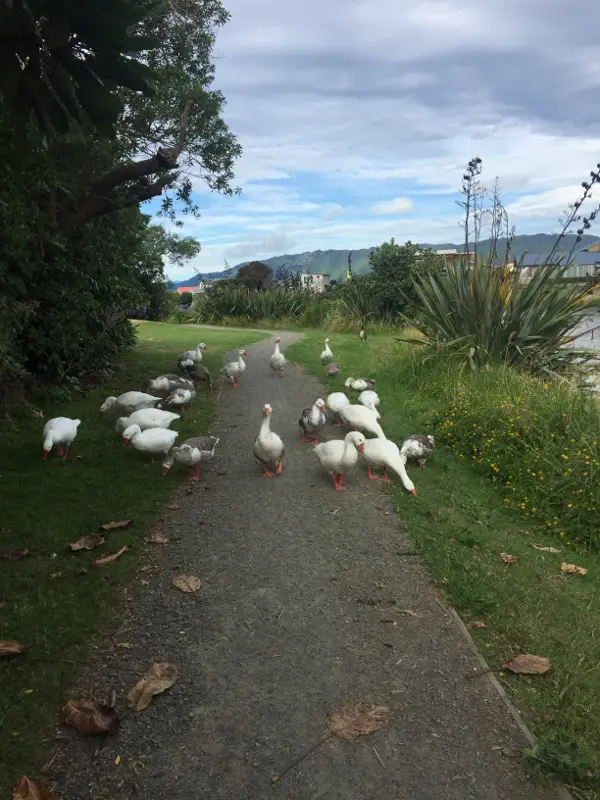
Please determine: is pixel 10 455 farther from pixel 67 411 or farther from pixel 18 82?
pixel 18 82

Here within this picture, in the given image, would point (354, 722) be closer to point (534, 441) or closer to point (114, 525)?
point (114, 525)

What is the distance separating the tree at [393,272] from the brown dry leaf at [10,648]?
21.4 m

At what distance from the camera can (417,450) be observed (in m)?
7.28

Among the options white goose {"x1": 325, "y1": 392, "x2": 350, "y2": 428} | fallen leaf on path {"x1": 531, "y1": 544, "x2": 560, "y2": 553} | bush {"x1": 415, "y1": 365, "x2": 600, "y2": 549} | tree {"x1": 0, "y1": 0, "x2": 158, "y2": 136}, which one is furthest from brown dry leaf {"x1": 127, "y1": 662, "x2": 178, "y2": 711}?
white goose {"x1": 325, "y1": 392, "x2": 350, "y2": 428}

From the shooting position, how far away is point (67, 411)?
9.36 metres

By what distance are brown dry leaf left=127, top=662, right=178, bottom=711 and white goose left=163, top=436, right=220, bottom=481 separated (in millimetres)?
3361

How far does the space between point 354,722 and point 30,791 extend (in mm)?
1535

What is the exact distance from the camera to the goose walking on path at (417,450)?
727cm

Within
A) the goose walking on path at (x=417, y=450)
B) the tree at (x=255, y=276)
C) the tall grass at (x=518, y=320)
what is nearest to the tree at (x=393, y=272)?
the tree at (x=255, y=276)

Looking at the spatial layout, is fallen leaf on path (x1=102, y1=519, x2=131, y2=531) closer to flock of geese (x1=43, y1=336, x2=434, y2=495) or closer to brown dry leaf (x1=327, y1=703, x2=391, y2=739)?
flock of geese (x1=43, y1=336, x2=434, y2=495)

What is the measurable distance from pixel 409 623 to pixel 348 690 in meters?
0.84

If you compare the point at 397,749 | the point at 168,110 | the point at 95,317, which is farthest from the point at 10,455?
the point at 168,110

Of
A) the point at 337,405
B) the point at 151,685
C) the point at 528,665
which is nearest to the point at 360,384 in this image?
the point at 337,405

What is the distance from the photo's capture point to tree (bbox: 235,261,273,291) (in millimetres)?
34625
